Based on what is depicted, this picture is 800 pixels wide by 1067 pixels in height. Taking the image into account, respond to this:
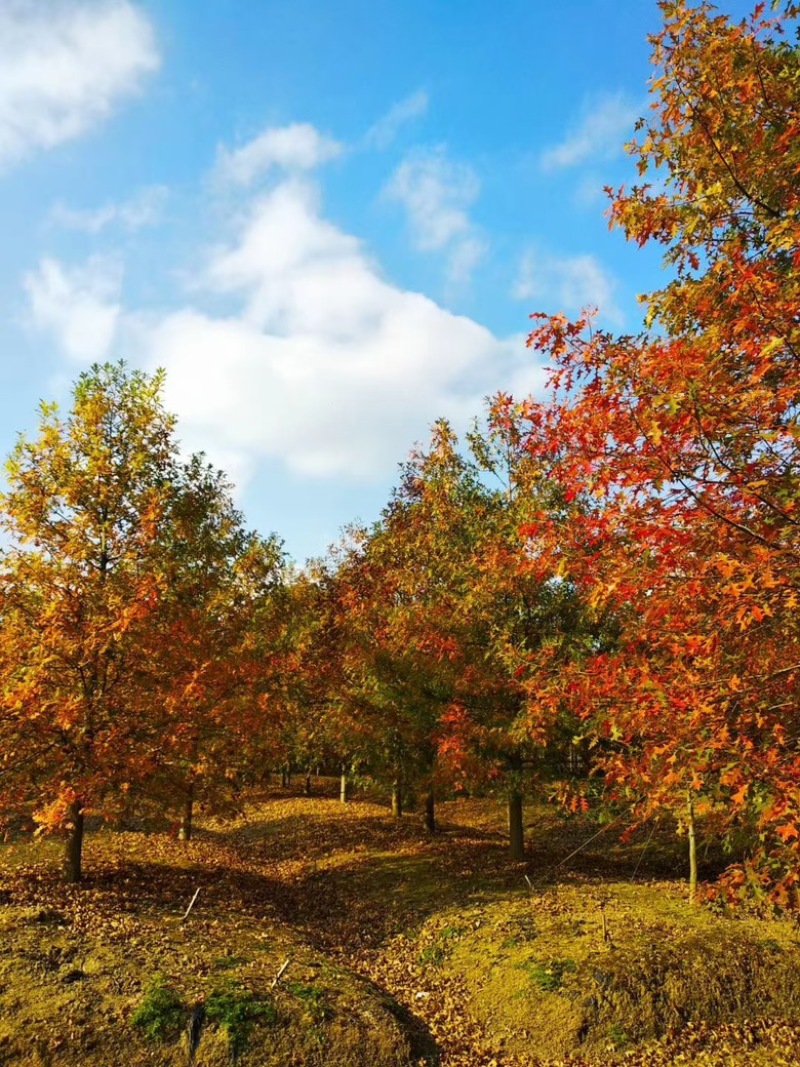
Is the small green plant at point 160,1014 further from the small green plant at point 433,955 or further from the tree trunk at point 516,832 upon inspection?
the tree trunk at point 516,832

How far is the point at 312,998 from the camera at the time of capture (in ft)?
27.9

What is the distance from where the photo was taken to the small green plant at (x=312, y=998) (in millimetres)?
8202

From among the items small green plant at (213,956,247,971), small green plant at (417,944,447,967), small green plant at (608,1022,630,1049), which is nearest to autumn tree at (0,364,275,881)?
small green plant at (213,956,247,971)

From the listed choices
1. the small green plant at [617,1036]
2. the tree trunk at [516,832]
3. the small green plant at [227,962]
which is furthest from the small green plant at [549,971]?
the tree trunk at [516,832]

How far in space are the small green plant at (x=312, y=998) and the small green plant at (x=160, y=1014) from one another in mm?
1455

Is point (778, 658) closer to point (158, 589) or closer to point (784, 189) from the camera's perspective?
point (784, 189)

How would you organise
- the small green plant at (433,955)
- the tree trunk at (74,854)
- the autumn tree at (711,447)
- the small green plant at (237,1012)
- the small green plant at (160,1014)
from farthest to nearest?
the tree trunk at (74,854)
the small green plant at (433,955)
the small green plant at (237,1012)
the small green plant at (160,1014)
the autumn tree at (711,447)

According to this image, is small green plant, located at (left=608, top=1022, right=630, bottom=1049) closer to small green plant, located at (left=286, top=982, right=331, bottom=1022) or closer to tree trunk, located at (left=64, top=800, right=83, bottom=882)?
small green plant, located at (left=286, top=982, right=331, bottom=1022)

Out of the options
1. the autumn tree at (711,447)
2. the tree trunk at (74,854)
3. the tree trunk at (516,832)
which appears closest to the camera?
the autumn tree at (711,447)

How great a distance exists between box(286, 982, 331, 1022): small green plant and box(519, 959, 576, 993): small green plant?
296 cm

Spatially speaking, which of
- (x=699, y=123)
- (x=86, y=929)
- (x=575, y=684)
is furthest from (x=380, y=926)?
(x=699, y=123)

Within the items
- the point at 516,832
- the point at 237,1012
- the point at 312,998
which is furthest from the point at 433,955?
the point at 516,832

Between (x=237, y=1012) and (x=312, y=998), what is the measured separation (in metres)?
1.05

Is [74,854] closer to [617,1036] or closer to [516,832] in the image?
[516,832]
